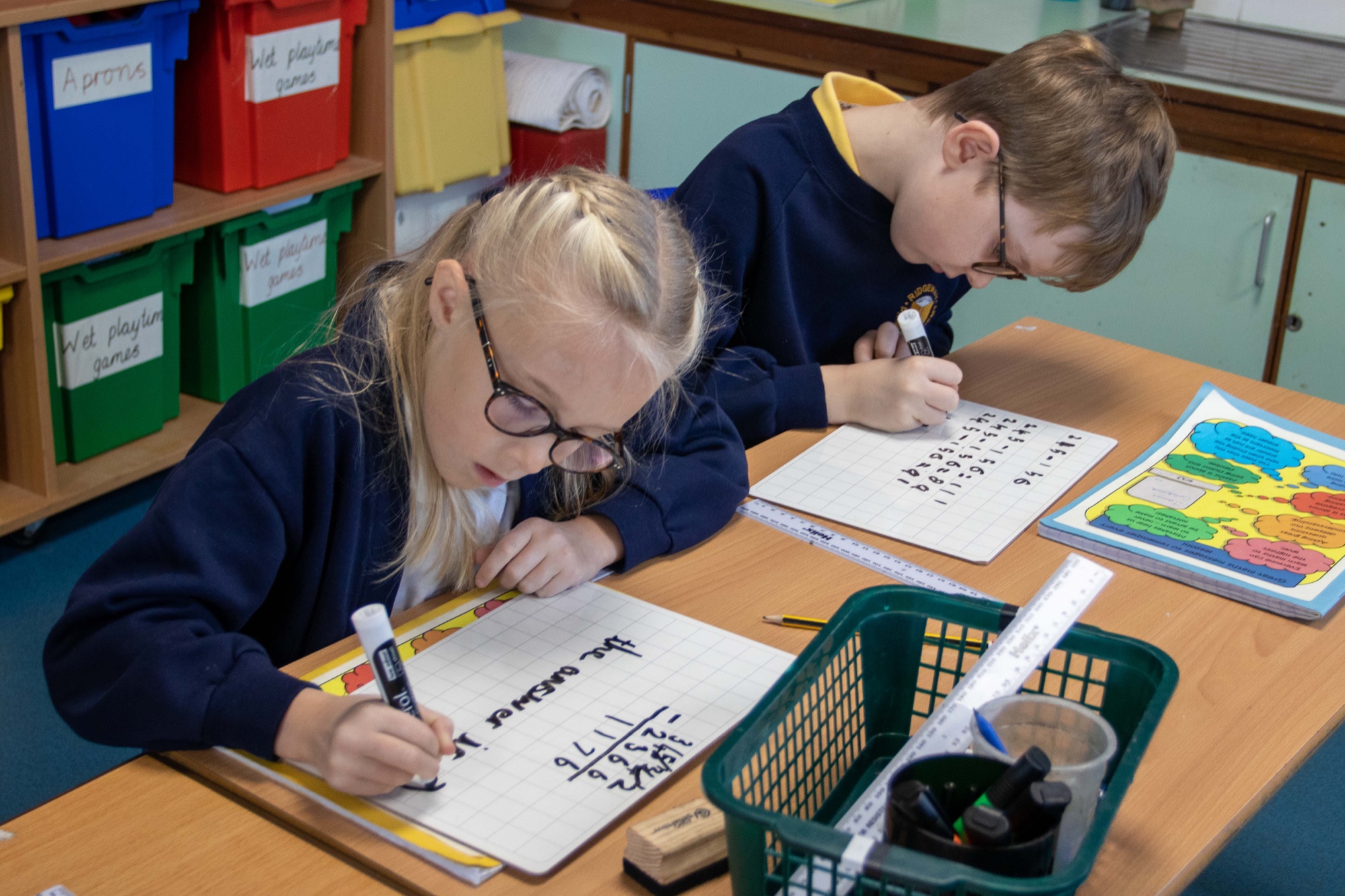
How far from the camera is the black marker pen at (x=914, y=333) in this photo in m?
1.40

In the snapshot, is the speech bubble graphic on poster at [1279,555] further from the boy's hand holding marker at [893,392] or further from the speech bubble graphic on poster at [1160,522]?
the boy's hand holding marker at [893,392]

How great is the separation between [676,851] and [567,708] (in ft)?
0.57

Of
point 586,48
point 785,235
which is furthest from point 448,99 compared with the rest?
point 785,235

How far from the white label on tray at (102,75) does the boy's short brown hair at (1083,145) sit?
1.38m

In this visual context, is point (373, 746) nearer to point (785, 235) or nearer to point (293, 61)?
point (785, 235)

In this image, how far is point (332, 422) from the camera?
95 cm

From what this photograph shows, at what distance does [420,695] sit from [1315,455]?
91 cm

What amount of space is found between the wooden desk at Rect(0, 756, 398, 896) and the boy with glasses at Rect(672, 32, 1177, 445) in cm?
72

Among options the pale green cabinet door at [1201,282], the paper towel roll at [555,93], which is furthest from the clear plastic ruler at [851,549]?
the paper towel roll at [555,93]

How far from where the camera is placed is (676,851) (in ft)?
2.30

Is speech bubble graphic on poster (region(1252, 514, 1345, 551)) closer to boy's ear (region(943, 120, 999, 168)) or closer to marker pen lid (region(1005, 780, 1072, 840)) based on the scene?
boy's ear (region(943, 120, 999, 168))

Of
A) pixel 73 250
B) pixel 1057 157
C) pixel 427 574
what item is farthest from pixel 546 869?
pixel 73 250

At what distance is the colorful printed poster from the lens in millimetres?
1062

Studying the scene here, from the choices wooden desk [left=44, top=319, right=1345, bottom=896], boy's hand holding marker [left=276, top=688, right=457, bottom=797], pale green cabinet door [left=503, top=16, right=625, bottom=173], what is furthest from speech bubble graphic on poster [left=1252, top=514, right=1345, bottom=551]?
pale green cabinet door [left=503, top=16, right=625, bottom=173]
